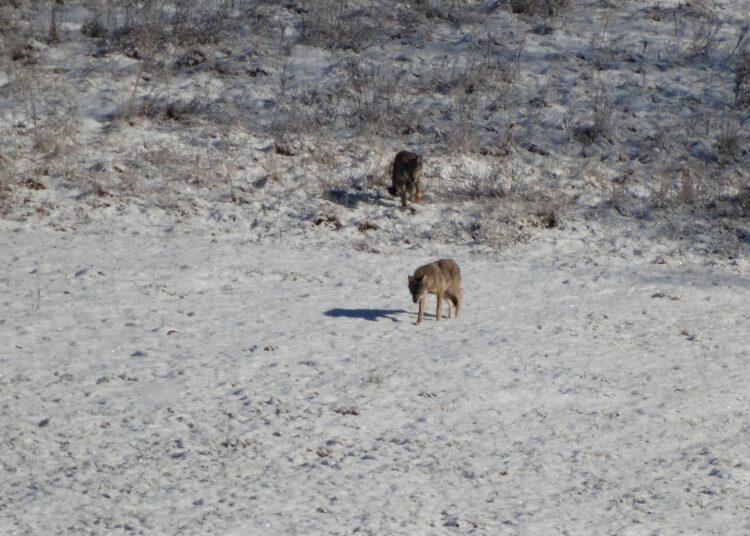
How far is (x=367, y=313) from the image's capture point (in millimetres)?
12305

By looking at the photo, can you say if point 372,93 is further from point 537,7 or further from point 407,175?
point 537,7

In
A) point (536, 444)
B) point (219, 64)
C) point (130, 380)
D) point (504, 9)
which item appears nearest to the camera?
point (536, 444)

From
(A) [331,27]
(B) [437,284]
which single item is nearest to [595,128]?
(A) [331,27]

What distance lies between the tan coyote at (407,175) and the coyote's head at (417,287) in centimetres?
435

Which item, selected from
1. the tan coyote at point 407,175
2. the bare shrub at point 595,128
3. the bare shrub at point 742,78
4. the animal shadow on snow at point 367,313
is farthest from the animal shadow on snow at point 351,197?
the bare shrub at point 742,78

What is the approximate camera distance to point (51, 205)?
49.3 ft

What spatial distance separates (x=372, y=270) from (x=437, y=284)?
7.08 ft

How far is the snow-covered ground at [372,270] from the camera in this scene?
27.4 feet

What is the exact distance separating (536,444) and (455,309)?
134 inches

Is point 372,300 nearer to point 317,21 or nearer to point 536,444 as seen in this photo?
point 536,444

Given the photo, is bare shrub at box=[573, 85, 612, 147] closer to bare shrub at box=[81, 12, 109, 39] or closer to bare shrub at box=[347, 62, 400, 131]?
bare shrub at box=[347, 62, 400, 131]

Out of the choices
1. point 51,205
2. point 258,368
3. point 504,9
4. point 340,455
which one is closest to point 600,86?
point 504,9

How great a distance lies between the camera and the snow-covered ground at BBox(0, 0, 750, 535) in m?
8.36

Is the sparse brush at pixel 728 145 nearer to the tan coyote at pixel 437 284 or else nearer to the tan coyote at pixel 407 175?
the tan coyote at pixel 407 175
